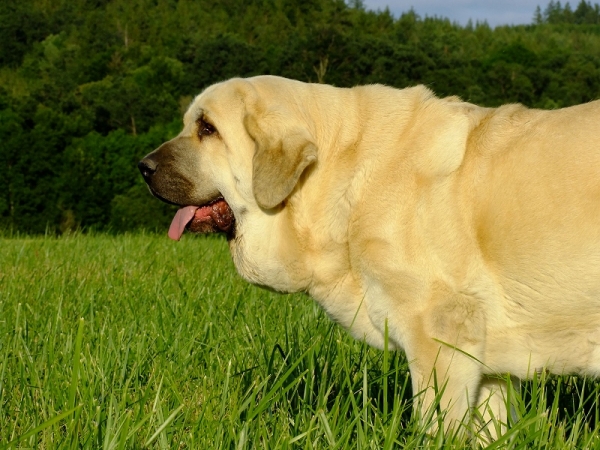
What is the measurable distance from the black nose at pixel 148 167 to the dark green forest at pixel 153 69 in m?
36.3

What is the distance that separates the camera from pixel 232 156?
3.73 m

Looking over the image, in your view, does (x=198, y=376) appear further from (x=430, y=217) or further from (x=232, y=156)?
(x=430, y=217)

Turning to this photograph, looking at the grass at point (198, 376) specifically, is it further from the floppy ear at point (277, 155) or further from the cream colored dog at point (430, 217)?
the floppy ear at point (277, 155)

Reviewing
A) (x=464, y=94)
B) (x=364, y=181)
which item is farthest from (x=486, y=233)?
(x=464, y=94)

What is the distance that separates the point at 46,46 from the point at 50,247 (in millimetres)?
71969

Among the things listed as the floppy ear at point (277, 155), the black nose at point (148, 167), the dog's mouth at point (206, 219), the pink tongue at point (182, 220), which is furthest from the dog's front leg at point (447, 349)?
the black nose at point (148, 167)

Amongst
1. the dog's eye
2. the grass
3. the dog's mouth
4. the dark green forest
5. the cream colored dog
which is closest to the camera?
the grass

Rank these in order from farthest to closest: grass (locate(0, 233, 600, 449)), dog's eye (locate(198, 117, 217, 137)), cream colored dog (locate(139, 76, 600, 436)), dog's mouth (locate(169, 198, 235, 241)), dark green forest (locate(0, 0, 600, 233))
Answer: dark green forest (locate(0, 0, 600, 233)) → dog's mouth (locate(169, 198, 235, 241)) → dog's eye (locate(198, 117, 217, 137)) → cream colored dog (locate(139, 76, 600, 436)) → grass (locate(0, 233, 600, 449))

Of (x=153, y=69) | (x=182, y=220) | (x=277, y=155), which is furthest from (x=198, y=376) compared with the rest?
(x=153, y=69)

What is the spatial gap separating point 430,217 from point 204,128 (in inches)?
45.4

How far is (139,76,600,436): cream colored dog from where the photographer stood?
321 cm

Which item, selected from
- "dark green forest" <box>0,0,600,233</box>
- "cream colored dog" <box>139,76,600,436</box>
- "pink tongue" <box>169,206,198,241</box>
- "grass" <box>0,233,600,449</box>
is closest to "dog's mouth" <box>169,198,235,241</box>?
"pink tongue" <box>169,206,198,241</box>

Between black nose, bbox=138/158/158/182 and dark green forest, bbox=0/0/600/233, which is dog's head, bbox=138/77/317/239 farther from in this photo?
dark green forest, bbox=0/0/600/233

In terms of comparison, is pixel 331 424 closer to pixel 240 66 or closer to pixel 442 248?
pixel 442 248
